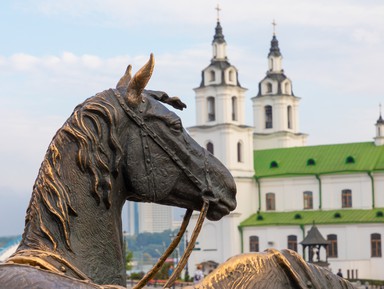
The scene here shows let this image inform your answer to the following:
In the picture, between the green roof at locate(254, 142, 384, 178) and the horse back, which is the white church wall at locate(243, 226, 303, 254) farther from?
the horse back

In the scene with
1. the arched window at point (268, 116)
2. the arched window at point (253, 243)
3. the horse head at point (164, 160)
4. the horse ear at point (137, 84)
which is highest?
the arched window at point (268, 116)

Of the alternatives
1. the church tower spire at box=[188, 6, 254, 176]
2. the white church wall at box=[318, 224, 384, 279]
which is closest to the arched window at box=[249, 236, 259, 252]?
the church tower spire at box=[188, 6, 254, 176]

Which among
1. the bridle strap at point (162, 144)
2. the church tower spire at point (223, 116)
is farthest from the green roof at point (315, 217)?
the bridle strap at point (162, 144)

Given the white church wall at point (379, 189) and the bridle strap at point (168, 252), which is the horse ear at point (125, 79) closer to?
the bridle strap at point (168, 252)

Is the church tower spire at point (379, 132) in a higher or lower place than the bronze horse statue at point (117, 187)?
higher

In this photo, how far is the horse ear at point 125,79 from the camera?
2.63 meters

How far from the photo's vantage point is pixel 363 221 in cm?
5266

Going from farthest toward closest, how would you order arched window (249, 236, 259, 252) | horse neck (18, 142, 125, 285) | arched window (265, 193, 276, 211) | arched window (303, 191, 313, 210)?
1. arched window (265, 193, 276, 211)
2. arched window (303, 191, 313, 210)
3. arched window (249, 236, 259, 252)
4. horse neck (18, 142, 125, 285)

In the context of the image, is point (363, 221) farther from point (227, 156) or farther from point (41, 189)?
point (41, 189)

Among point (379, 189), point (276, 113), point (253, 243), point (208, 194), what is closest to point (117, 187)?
point (208, 194)

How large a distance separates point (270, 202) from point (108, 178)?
56103 millimetres

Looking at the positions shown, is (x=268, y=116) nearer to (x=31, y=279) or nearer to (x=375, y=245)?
(x=375, y=245)

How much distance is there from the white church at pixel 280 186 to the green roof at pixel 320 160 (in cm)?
6

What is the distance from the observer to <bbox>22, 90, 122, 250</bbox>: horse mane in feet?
7.84
